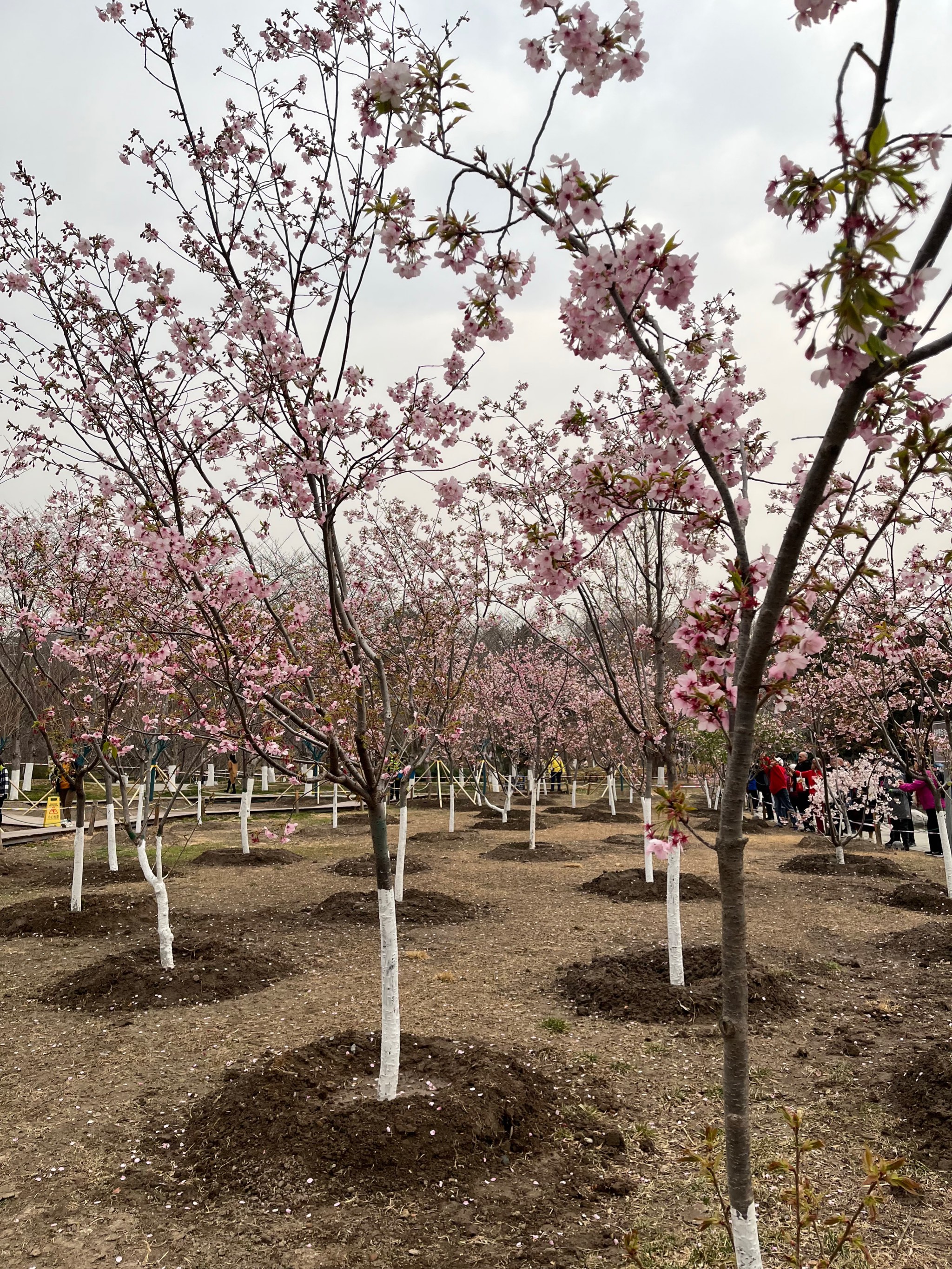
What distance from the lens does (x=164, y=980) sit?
6547mm

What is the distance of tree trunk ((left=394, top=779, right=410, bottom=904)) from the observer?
8906mm

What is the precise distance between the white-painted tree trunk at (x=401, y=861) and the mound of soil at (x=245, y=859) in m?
3.91

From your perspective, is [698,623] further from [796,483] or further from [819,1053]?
[819,1053]

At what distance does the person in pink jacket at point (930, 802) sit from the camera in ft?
38.9

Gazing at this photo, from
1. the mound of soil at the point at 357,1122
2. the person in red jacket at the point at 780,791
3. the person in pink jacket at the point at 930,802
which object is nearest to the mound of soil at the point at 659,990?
the mound of soil at the point at 357,1122

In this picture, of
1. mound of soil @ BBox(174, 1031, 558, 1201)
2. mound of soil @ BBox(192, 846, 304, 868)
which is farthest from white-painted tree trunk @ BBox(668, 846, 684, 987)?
mound of soil @ BBox(192, 846, 304, 868)

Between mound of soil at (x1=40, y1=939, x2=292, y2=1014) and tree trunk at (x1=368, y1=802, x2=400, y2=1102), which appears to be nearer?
tree trunk at (x1=368, y1=802, x2=400, y2=1102)

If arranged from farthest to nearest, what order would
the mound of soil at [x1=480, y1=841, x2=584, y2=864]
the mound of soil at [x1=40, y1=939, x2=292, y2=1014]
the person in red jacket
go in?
the person in red jacket → the mound of soil at [x1=480, y1=841, x2=584, y2=864] → the mound of soil at [x1=40, y1=939, x2=292, y2=1014]

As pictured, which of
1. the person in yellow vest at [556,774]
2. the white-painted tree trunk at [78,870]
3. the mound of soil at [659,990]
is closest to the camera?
the mound of soil at [659,990]

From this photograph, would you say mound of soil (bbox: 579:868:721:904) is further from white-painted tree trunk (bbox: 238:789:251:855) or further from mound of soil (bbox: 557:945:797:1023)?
white-painted tree trunk (bbox: 238:789:251:855)

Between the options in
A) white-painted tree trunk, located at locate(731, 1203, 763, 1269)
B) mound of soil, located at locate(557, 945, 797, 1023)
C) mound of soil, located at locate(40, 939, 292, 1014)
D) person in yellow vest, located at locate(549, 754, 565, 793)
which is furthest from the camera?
person in yellow vest, located at locate(549, 754, 565, 793)

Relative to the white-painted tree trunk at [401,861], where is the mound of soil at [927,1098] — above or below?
below

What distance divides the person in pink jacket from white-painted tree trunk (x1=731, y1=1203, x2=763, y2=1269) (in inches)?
360

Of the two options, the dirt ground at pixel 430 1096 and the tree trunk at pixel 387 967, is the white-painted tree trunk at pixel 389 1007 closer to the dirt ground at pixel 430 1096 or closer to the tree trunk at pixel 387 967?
the tree trunk at pixel 387 967
